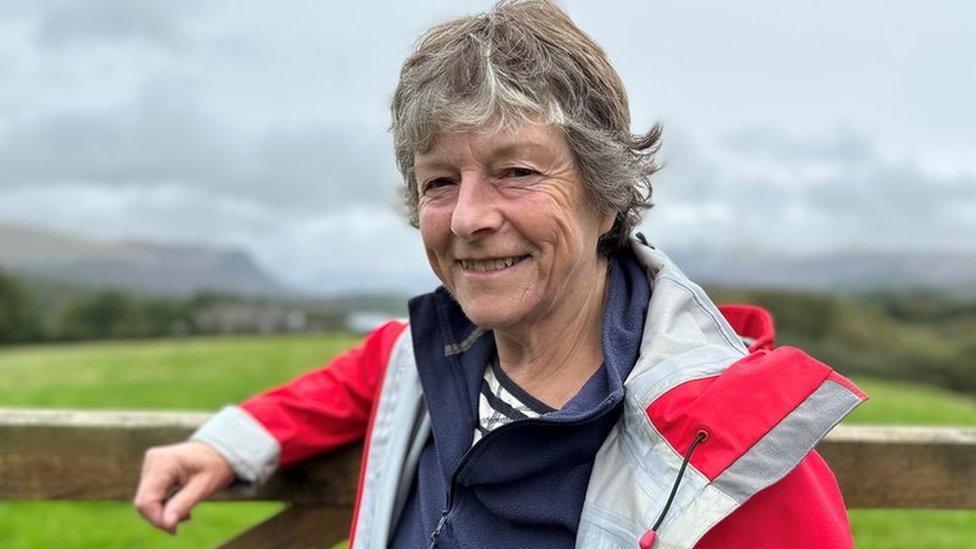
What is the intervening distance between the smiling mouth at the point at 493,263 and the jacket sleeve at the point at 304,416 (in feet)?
1.69

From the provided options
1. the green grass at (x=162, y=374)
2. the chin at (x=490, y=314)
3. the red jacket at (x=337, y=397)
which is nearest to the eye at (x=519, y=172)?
the chin at (x=490, y=314)

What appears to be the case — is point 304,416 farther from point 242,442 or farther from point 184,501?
point 184,501

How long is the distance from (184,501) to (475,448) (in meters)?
0.79

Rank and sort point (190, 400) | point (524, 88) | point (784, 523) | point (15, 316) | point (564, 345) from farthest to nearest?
point (15, 316), point (190, 400), point (564, 345), point (524, 88), point (784, 523)

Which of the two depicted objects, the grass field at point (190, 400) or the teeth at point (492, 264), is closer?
the teeth at point (492, 264)

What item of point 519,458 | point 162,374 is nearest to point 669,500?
point 519,458

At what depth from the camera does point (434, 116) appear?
1955 millimetres

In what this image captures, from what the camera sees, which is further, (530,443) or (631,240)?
(631,240)

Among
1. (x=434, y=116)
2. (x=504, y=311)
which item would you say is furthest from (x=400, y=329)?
(x=434, y=116)

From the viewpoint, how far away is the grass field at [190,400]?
5277 mm

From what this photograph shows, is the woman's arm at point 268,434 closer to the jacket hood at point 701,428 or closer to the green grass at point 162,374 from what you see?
the jacket hood at point 701,428

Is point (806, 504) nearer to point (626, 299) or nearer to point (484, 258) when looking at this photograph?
point (626, 299)

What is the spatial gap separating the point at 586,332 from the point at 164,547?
3.84 metres

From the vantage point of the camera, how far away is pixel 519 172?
6.39ft
